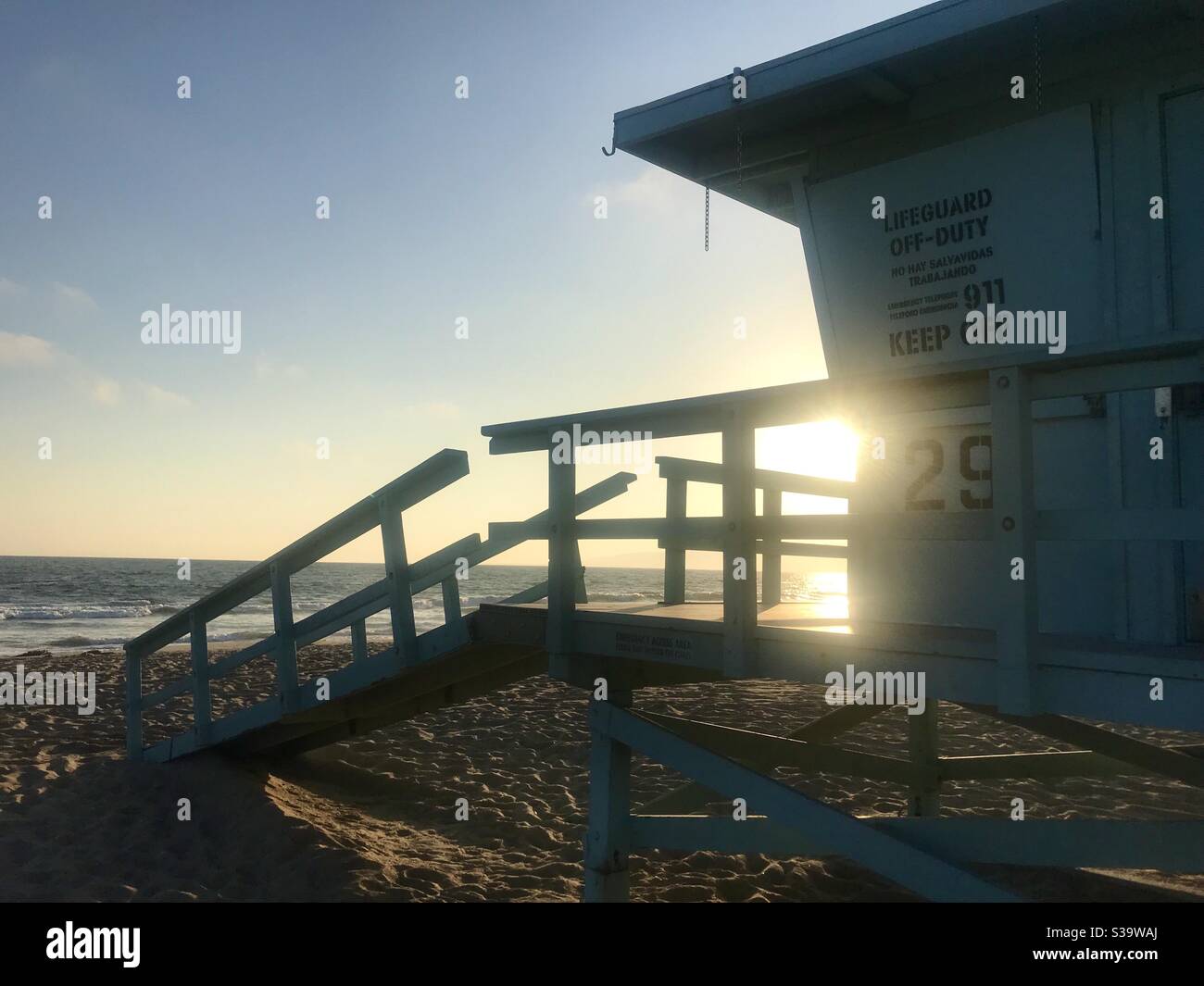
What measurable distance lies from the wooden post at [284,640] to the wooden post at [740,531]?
3303 millimetres

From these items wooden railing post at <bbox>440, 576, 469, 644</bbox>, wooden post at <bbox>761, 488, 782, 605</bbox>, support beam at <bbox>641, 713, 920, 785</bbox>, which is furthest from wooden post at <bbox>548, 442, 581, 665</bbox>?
wooden post at <bbox>761, 488, 782, 605</bbox>

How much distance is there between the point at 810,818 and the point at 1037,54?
378cm

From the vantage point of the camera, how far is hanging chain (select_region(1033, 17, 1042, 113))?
4324 mm

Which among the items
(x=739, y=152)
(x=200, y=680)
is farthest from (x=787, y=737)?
(x=200, y=680)

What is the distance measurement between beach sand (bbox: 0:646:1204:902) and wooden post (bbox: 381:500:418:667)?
145 centimetres

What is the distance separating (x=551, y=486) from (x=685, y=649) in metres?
0.99

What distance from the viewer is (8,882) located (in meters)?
5.05

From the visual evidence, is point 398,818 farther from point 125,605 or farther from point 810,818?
point 125,605

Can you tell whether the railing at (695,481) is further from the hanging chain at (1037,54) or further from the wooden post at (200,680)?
the wooden post at (200,680)
